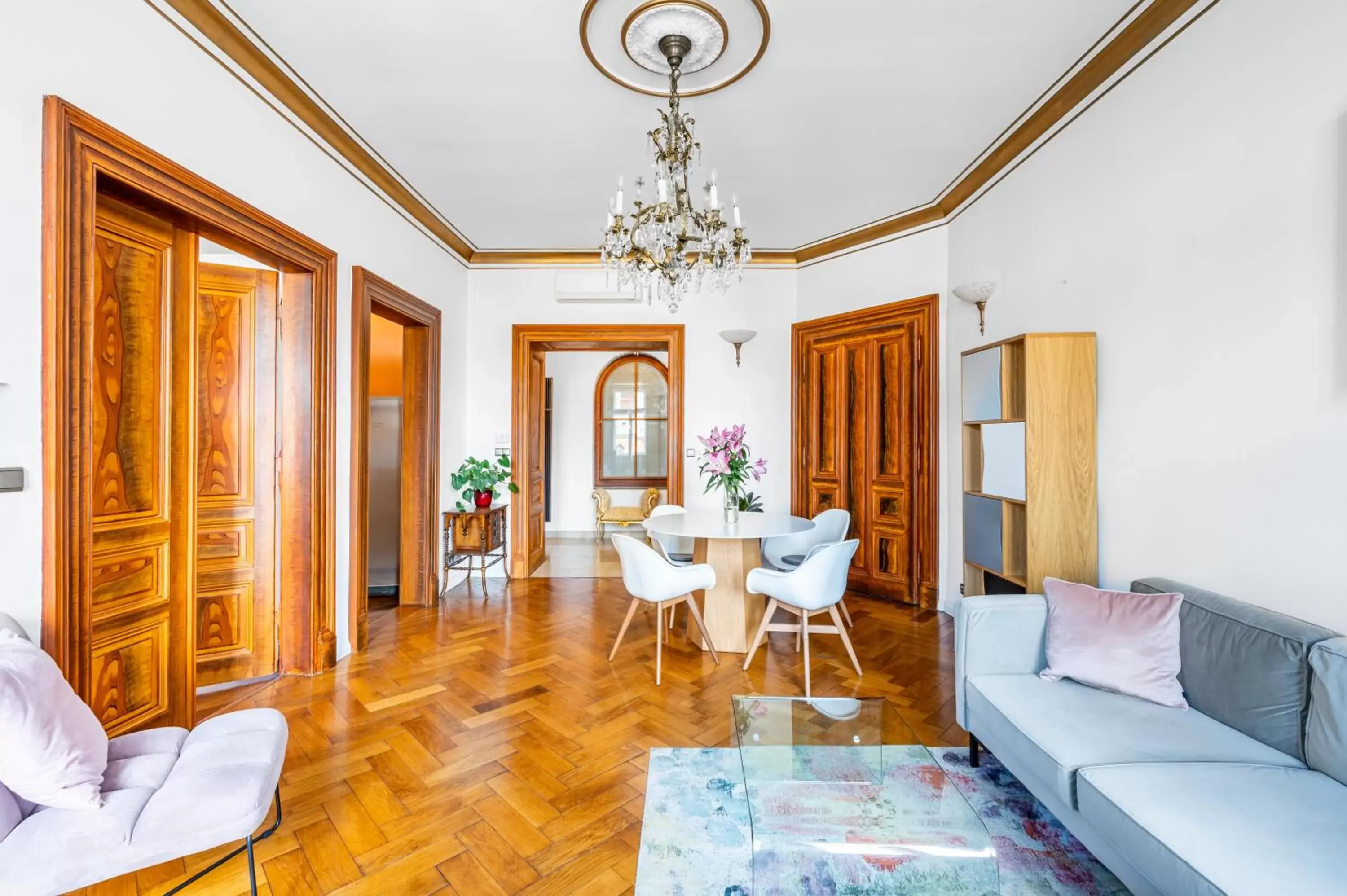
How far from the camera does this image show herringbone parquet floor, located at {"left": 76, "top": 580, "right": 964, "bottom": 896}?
5.68 feet

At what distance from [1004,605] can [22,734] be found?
114 inches

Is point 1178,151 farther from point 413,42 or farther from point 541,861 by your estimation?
point 541,861

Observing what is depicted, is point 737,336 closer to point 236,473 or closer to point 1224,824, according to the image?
point 236,473

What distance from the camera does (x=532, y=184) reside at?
3859mm

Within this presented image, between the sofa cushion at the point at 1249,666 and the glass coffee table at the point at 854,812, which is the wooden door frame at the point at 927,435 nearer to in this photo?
the sofa cushion at the point at 1249,666

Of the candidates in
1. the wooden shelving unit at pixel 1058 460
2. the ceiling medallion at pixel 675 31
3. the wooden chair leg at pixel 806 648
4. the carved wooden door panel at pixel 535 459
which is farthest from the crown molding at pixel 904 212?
the wooden chair leg at pixel 806 648

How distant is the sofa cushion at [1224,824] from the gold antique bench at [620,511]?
19.0 ft

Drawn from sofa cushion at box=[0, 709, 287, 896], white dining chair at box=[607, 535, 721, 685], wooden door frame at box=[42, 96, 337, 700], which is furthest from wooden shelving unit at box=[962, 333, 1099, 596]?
wooden door frame at box=[42, 96, 337, 700]

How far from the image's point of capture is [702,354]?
17.1ft

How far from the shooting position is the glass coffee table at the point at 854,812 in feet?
4.60

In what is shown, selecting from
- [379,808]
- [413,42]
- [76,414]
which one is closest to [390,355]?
[413,42]

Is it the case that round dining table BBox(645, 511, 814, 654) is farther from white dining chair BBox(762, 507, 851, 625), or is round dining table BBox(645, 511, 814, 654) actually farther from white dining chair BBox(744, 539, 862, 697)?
white dining chair BBox(762, 507, 851, 625)

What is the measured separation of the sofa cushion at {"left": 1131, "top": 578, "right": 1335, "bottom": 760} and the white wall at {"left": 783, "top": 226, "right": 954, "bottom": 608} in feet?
7.43

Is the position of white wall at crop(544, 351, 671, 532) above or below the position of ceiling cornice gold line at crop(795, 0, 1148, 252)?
below
